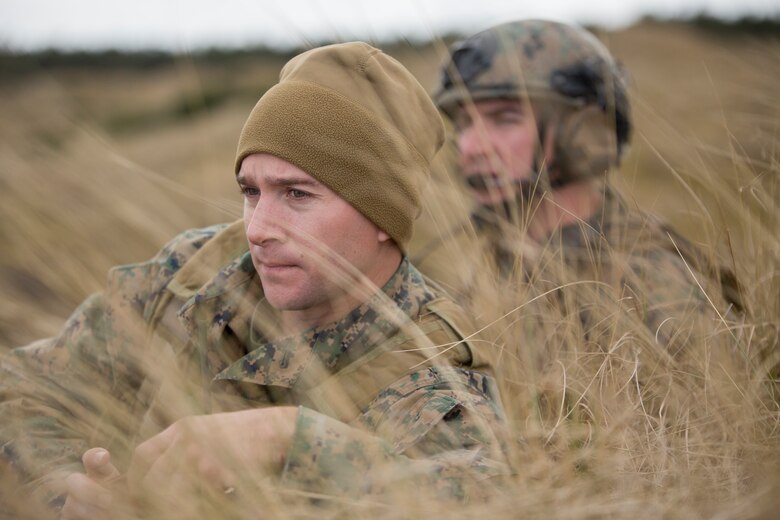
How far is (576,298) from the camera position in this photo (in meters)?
2.54

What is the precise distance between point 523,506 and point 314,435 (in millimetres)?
485

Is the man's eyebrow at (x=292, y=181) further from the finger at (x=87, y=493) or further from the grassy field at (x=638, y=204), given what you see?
the finger at (x=87, y=493)

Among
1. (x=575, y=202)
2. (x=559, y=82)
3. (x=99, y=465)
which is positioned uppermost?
(x=559, y=82)

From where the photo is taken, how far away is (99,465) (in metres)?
1.79

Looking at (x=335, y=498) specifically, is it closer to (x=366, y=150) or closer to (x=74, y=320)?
(x=366, y=150)

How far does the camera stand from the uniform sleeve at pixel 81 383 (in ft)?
6.58

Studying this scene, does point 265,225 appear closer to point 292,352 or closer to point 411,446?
point 292,352

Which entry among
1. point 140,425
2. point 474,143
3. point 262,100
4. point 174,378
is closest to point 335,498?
point 174,378

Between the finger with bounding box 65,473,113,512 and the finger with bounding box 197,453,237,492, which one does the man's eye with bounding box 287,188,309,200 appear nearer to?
the finger with bounding box 197,453,237,492

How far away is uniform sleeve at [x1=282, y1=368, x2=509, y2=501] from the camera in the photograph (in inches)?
66.9

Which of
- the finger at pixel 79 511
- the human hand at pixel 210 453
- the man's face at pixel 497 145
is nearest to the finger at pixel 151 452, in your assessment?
the human hand at pixel 210 453

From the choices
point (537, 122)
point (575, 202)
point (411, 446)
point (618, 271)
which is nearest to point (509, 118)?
point (537, 122)

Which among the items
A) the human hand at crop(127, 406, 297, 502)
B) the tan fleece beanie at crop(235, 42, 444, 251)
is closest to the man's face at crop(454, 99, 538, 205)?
the tan fleece beanie at crop(235, 42, 444, 251)

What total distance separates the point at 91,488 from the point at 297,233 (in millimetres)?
776
